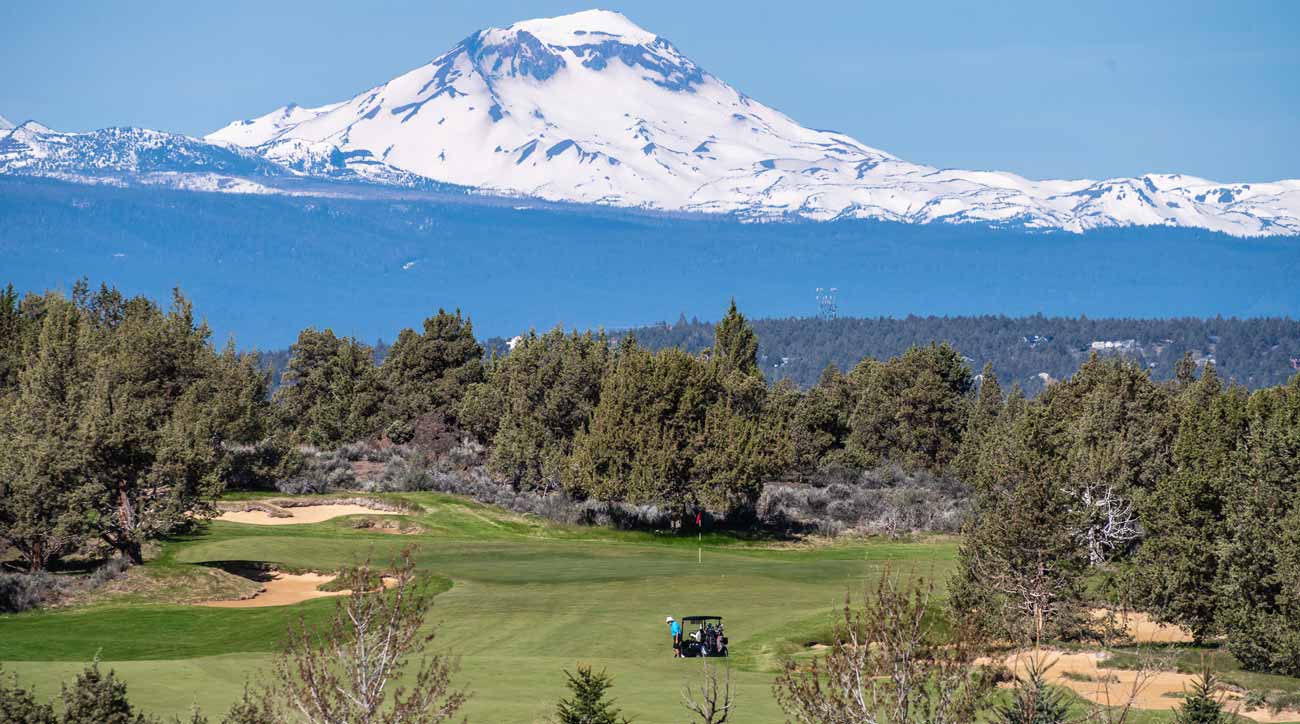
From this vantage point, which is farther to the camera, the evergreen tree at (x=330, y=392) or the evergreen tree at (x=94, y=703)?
the evergreen tree at (x=330, y=392)

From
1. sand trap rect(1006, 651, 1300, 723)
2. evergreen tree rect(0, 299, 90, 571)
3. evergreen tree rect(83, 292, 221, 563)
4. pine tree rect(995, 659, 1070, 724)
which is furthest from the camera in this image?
evergreen tree rect(83, 292, 221, 563)

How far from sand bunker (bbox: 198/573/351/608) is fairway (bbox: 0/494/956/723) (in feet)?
3.57

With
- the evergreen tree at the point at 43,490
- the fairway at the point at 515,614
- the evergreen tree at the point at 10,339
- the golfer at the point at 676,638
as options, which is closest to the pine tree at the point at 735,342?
the fairway at the point at 515,614

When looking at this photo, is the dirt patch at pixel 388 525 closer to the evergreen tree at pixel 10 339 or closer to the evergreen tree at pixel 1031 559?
the evergreen tree at pixel 10 339

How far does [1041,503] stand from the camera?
160 ft

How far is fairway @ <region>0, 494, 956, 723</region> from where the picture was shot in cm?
3728

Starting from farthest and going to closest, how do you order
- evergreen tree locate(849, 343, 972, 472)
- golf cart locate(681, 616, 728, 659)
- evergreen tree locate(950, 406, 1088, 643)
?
evergreen tree locate(849, 343, 972, 472)
evergreen tree locate(950, 406, 1088, 643)
golf cart locate(681, 616, 728, 659)

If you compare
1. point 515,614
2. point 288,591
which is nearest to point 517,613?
point 515,614

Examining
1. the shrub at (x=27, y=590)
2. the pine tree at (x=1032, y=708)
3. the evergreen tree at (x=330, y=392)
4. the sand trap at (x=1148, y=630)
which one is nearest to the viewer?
the pine tree at (x=1032, y=708)

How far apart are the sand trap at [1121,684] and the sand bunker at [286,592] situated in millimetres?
24389

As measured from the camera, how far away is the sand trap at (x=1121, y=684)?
38219 millimetres

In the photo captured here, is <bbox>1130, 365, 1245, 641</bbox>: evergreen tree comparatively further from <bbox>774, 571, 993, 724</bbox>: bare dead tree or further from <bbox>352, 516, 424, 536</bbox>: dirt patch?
<bbox>352, 516, 424, 536</bbox>: dirt patch

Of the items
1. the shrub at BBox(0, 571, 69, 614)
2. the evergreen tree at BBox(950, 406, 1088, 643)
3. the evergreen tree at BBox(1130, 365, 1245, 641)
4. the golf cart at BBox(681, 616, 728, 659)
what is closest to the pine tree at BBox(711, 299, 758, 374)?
the evergreen tree at BBox(1130, 365, 1245, 641)

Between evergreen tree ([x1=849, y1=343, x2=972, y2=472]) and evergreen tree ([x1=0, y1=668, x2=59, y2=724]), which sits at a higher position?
evergreen tree ([x1=849, y1=343, x2=972, y2=472])
